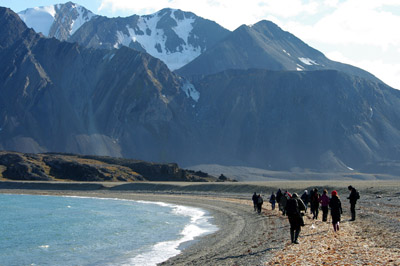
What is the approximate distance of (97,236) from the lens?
35.3 metres

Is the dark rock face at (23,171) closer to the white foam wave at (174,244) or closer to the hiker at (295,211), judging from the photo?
the white foam wave at (174,244)

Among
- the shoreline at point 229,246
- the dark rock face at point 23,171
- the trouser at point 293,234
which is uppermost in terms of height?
the dark rock face at point 23,171

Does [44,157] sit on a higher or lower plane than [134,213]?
higher

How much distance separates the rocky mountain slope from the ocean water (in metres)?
63.9

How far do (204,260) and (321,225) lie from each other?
8651 millimetres

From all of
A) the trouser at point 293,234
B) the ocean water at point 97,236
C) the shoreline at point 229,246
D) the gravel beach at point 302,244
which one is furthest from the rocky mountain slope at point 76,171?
the trouser at point 293,234

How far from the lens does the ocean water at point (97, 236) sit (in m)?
26.6

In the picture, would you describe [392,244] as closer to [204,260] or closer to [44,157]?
[204,260]

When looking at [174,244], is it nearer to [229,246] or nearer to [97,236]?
[229,246]

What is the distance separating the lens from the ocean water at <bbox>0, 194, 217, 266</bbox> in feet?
87.4

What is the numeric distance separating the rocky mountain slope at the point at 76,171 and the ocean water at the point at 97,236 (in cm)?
6394

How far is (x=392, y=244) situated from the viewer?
1927cm

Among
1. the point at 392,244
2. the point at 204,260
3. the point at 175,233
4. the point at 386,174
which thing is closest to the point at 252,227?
the point at 175,233

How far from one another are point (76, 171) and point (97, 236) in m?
88.9
